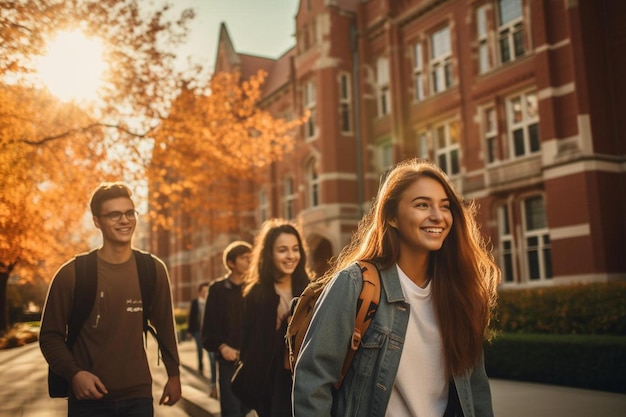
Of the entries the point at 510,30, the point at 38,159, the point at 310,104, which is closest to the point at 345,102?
the point at 310,104

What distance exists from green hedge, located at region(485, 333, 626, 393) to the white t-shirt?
754 cm

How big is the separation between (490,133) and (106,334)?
54.0ft

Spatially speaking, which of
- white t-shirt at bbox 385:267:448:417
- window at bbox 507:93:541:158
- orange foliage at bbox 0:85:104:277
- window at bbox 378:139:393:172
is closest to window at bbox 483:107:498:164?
window at bbox 507:93:541:158

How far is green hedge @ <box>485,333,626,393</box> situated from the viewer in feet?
29.0

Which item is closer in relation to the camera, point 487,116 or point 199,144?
point 199,144

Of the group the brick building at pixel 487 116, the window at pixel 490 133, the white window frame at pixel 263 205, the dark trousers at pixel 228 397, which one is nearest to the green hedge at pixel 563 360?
the brick building at pixel 487 116

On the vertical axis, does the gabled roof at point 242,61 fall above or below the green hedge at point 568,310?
above

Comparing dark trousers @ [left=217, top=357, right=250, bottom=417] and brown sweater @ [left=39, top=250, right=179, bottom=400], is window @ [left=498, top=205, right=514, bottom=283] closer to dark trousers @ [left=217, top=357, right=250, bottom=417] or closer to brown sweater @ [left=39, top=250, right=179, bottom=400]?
dark trousers @ [left=217, top=357, right=250, bottom=417]

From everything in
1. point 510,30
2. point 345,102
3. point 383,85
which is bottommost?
point 345,102

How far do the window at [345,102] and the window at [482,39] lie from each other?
21.5 feet

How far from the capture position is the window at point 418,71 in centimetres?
2158

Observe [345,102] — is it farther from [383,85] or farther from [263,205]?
[263,205]

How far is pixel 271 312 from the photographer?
4.82 metres

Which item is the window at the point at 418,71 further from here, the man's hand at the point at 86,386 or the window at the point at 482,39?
the man's hand at the point at 86,386
